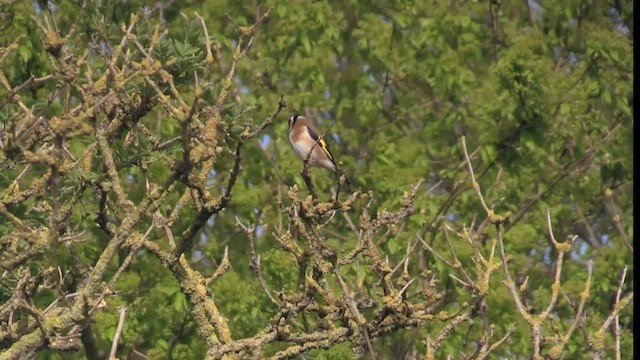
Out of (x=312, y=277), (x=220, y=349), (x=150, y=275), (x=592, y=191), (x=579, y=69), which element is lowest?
(x=220, y=349)

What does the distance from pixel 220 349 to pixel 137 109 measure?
1301 millimetres

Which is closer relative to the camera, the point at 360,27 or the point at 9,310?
the point at 9,310

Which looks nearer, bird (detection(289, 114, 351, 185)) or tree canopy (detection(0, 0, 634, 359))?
bird (detection(289, 114, 351, 185))

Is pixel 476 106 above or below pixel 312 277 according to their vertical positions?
above

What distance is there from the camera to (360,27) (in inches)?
852

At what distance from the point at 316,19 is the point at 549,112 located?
3215 millimetres

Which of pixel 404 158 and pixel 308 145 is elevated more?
pixel 404 158

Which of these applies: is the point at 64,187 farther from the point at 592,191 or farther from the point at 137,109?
the point at 592,191

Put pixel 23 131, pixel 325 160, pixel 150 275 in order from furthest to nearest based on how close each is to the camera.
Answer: pixel 150 275, pixel 325 160, pixel 23 131

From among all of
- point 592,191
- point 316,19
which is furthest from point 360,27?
point 592,191

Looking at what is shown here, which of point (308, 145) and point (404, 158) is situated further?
point (404, 158)

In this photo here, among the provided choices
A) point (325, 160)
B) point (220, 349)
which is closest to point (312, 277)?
point (220, 349)

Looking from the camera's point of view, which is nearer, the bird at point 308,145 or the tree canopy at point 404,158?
the bird at point 308,145

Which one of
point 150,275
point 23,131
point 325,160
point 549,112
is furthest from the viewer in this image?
point 549,112
